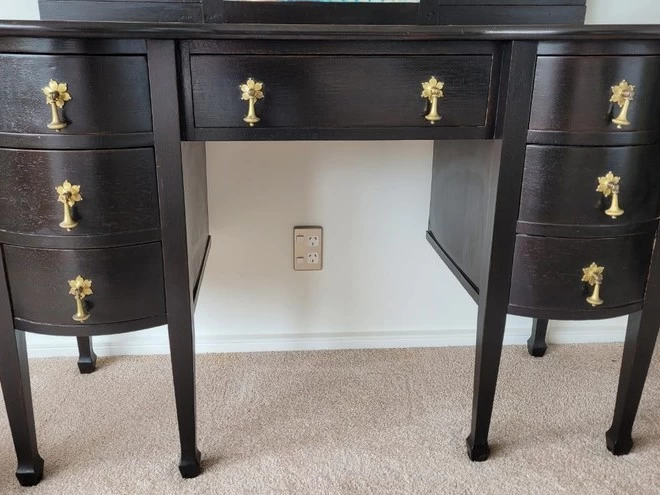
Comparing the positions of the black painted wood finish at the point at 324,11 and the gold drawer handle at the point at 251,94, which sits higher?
the black painted wood finish at the point at 324,11

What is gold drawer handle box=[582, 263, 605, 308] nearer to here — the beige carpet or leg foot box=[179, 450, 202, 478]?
the beige carpet

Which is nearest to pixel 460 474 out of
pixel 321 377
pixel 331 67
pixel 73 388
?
pixel 321 377

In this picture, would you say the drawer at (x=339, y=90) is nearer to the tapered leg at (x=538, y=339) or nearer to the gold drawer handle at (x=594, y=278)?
the gold drawer handle at (x=594, y=278)

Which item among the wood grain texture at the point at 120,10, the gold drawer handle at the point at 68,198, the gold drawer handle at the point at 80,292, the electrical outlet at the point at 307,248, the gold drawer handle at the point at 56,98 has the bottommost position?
the electrical outlet at the point at 307,248

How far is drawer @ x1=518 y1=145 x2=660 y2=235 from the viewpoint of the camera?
93cm

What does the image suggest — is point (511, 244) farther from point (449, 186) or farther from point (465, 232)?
point (449, 186)

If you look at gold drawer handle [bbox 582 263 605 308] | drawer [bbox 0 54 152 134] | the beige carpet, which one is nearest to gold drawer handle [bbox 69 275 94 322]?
drawer [bbox 0 54 152 134]

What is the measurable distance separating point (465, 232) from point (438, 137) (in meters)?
0.29

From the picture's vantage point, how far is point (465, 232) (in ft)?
3.88

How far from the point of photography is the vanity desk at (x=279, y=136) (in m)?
0.85

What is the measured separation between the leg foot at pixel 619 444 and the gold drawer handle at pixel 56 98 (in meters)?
1.13

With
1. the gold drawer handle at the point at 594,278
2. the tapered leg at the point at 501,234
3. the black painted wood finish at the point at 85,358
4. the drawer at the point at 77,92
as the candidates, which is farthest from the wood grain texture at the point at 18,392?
the gold drawer handle at the point at 594,278

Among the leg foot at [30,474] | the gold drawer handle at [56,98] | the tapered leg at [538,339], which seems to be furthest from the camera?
the tapered leg at [538,339]

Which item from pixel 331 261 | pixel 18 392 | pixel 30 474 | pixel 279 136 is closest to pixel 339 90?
pixel 279 136
